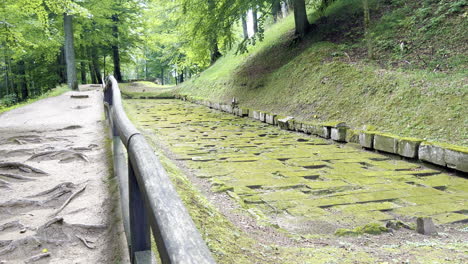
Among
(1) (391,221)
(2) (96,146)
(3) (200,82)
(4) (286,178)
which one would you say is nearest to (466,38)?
(4) (286,178)

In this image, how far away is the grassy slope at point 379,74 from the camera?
7289 millimetres

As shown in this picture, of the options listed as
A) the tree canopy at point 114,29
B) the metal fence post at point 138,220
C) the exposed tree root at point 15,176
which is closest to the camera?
the metal fence post at point 138,220

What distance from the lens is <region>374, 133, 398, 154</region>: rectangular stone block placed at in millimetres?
6722

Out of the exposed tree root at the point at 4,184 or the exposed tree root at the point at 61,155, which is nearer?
the exposed tree root at the point at 4,184

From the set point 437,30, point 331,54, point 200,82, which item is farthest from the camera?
point 200,82

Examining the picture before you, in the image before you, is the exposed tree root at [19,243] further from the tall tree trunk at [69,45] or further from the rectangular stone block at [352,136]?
the tall tree trunk at [69,45]

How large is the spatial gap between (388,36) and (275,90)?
150 inches

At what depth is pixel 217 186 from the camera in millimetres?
5184

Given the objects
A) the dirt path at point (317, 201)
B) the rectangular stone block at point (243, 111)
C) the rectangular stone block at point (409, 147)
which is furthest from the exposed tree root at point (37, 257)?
the rectangular stone block at point (243, 111)

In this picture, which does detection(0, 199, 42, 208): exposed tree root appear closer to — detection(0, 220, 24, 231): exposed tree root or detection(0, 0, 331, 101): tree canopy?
detection(0, 220, 24, 231): exposed tree root

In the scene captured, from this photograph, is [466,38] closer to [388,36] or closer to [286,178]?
[388,36]

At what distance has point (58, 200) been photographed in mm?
3217

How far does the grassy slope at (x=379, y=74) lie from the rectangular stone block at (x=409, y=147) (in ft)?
1.53

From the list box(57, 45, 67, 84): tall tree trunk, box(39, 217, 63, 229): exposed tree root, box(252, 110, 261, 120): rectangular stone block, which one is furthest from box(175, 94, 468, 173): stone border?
box(57, 45, 67, 84): tall tree trunk
